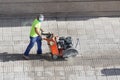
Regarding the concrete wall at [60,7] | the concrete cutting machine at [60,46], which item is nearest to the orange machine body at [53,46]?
the concrete cutting machine at [60,46]

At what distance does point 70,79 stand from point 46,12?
335 cm

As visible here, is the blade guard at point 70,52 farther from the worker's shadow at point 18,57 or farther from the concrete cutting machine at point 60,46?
the worker's shadow at point 18,57

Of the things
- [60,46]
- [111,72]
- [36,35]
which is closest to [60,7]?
[60,46]

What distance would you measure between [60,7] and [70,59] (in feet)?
7.88

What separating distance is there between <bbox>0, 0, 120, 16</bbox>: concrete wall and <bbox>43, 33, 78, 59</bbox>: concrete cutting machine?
77.5 inches

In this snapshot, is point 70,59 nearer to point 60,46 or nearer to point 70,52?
point 70,52

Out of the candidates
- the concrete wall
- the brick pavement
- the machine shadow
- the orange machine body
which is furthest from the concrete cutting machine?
the concrete wall

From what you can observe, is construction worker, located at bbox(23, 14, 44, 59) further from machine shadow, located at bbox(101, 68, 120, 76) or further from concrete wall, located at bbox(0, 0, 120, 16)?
machine shadow, located at bbox(101, 68, 120, 76)

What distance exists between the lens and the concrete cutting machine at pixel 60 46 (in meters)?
12.0

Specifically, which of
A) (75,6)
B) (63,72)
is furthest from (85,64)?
(75,6)

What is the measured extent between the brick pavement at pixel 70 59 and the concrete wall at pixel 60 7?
0.87ft

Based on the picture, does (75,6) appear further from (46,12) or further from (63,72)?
(63,72)

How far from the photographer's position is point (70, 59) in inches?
488

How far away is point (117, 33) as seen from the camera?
13578mm
